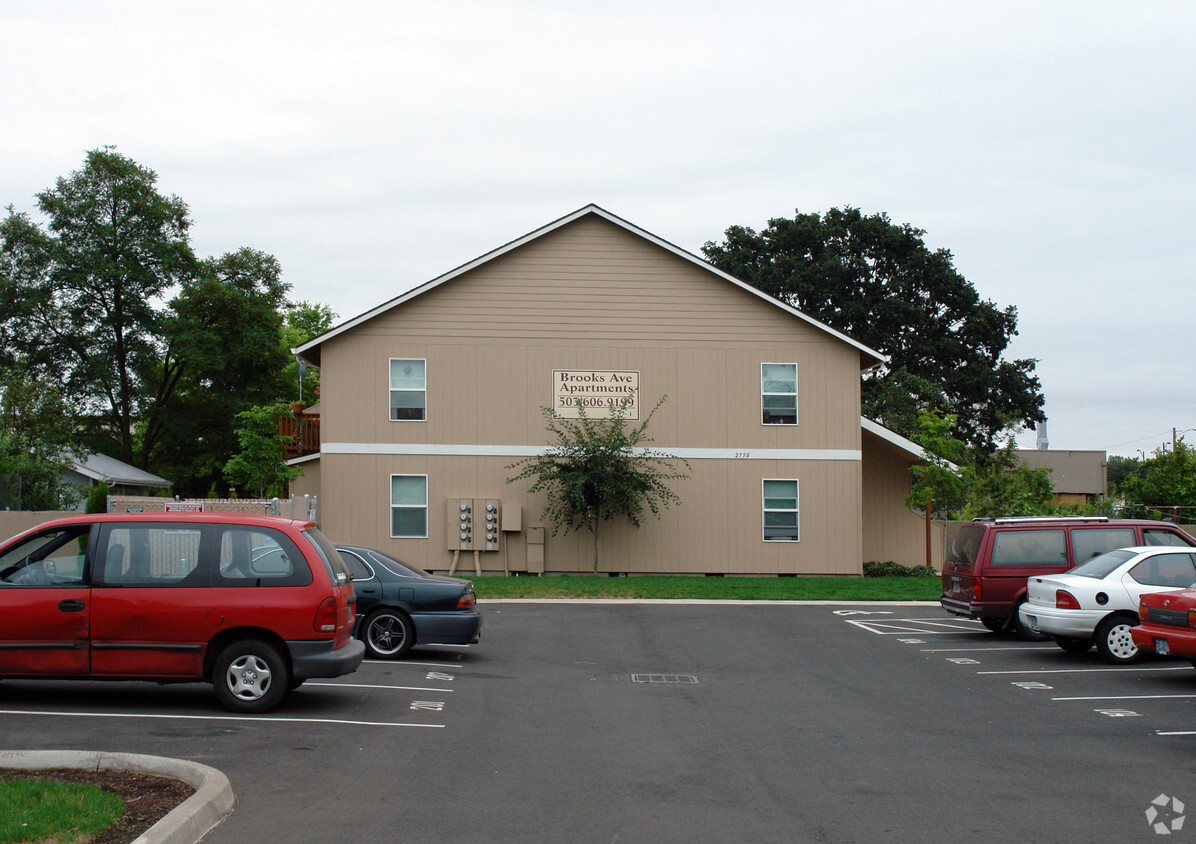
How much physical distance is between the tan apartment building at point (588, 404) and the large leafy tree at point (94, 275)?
24.4m

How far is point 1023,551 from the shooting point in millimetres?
17328

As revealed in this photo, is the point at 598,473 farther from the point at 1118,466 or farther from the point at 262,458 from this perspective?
the point at 1118,466

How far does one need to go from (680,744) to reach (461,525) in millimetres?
19198

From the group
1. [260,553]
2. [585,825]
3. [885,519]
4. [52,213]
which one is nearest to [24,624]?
[260,553]

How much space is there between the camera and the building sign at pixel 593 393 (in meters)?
28.9

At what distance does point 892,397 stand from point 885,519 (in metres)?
18.9

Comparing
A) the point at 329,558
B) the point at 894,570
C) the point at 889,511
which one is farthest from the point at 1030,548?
the point at 889,511

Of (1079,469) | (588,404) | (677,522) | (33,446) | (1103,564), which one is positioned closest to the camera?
(1103,564)

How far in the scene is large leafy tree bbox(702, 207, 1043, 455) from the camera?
5466 cm

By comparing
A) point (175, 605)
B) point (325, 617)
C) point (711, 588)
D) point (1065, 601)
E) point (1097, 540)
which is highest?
point (1097, 540)

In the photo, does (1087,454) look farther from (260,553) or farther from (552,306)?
(260,553)

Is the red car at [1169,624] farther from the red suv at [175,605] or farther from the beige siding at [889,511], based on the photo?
the beige siding at [889,511]

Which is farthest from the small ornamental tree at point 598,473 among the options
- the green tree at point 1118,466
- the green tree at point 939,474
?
the green tree at point 1118,466

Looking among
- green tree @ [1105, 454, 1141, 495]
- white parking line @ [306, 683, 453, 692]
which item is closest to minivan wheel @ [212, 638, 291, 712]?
white parking line @ [306, 683, 453, 692]
